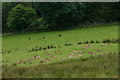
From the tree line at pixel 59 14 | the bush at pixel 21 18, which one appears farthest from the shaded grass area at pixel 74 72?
the bush at pixel 21 18

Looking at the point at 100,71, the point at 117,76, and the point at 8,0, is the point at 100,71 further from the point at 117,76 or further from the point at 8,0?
the point at 8,0

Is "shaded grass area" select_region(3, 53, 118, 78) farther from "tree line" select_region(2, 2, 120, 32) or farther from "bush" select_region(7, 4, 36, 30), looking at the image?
"bush" select_region(7, 4, 36, 30)

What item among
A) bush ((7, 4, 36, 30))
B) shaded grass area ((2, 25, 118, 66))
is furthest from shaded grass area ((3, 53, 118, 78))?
bush ((7, 4, 36, 30))

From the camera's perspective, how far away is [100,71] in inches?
215

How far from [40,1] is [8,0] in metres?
17.4

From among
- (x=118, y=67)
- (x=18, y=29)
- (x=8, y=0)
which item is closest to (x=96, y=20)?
(x=18, y=29)

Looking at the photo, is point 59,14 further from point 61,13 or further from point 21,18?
point 21,18

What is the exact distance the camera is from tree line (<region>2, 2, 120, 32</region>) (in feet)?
111

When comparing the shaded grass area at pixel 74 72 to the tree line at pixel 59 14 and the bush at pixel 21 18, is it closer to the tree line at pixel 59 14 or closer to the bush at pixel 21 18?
the tree line at pixel 59 14

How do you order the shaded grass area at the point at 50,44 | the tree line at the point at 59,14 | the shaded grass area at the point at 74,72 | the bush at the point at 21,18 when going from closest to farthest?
1. the shaded grass area at the point at 74,72
2. the shaded grass area at the point at 50,44
3. the tree line at the point at 59,14
4. the bush at the point at 21,18

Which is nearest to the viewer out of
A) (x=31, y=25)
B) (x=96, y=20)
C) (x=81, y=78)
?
(x=81, y=78)

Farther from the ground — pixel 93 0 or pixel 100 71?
pixel 93 0

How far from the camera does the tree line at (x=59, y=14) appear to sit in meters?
33.8

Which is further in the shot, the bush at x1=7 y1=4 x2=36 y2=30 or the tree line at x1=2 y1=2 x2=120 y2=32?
the bush at x1=7 y1=4 x2=36 y2=30
